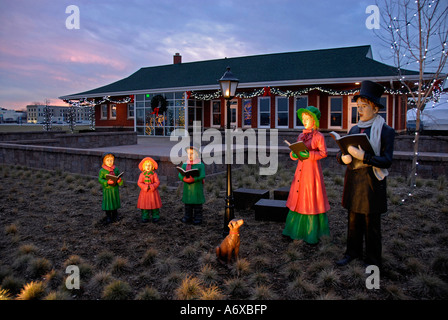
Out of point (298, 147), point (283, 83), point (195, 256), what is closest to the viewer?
point (195, 256)

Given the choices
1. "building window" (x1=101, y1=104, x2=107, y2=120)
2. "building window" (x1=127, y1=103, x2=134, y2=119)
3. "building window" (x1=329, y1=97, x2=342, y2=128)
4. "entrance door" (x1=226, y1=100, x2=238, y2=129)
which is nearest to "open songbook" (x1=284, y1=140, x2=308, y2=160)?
"building window" (x1=329, y1=97, x2=342, y2=128)

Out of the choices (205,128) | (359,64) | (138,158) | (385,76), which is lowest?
(138,158)

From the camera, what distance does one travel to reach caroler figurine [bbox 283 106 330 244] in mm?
5008

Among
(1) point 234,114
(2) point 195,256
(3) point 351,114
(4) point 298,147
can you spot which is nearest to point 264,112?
(1) point 234,114

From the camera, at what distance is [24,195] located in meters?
8.57

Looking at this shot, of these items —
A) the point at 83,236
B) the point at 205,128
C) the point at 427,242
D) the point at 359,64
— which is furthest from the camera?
the point at 205,128

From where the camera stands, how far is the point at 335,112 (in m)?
19.3

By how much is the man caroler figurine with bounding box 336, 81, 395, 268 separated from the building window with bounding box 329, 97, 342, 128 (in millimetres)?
15707

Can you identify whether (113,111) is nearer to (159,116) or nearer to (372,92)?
(159,116)

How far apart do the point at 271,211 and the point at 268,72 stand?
16187 millimetres

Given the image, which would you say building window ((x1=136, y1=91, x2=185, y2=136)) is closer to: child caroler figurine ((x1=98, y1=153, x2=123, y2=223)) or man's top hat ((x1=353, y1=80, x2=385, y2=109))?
child caroler figurine ((x1=98, y1=153, x2=123, y2=223))

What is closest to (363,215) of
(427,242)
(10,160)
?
(427,242)

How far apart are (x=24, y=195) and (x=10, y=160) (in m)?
6.20
